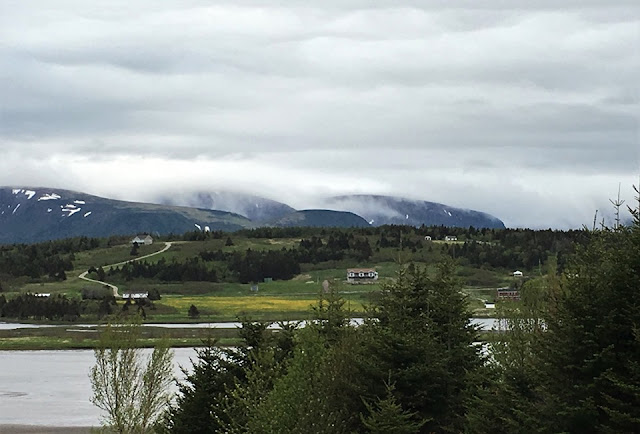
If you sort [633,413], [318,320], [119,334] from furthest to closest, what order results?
[119,334], [318,320], [633,413]

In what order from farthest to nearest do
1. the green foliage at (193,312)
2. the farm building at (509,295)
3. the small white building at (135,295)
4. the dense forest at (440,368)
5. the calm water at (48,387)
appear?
the small white building at (135,295), the green foliage at (193,312), the calm water at (48,387), the farm building at (509,295), the dense forest at (440,368)

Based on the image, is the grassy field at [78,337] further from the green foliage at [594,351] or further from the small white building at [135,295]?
the green foliage at [594,351]

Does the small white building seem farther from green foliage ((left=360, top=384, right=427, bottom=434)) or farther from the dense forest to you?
green foliage ((left=360, top=384, right=427, bottom=434))

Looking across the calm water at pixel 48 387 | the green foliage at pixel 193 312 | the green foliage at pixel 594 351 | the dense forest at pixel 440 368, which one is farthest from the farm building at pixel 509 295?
the green foliage at pixel 193 312

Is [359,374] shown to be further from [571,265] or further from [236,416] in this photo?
[571,265]

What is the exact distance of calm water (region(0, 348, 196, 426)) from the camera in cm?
7419

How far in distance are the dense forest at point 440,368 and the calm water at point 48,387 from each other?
3452 cm

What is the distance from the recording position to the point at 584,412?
23234 mm

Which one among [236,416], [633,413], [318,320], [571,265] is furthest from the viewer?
[318,320]

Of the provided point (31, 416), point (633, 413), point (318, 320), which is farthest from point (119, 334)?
point (633, 413)

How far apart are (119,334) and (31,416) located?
18.1 metres

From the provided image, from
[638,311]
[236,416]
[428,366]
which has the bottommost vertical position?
[236,416]

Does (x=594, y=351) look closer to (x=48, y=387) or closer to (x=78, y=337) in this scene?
(x=48, y=387)

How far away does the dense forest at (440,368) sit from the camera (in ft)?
76.8
